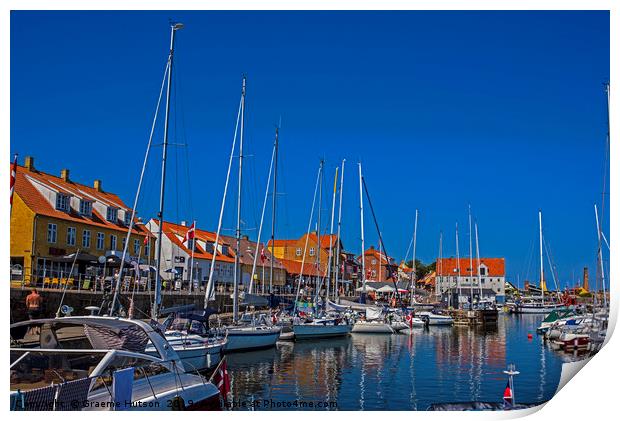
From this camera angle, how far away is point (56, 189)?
42656 mm

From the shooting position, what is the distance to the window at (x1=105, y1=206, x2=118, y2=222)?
4823 centimetres

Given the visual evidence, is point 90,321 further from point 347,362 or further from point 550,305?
point 550,305

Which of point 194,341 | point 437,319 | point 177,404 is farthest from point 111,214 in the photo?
point 177,404

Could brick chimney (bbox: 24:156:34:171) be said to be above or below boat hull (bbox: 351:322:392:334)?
above

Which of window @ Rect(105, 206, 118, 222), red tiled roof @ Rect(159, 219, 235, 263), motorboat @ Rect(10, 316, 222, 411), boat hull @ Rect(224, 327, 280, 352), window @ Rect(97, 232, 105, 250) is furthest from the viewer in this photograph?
red tiled roof @ Rect(159, 219, 235, 263)

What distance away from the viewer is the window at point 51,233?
130ft

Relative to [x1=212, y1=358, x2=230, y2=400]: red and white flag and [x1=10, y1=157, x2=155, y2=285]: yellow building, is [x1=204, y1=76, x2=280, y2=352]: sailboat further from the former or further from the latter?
[x1=212, y1=358, x2=230, y2=400]: red and white flag

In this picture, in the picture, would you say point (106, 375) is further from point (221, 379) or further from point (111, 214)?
point (111, 214)

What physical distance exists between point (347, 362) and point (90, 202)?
935 inches

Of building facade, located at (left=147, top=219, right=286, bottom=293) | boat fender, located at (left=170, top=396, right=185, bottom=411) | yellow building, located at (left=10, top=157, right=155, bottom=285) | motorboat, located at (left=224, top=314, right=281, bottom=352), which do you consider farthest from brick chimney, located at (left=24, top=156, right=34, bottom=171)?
boat fender, located at (left=170, top=396, right=185, bottom=411)

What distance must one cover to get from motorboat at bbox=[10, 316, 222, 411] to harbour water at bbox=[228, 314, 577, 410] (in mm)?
3745

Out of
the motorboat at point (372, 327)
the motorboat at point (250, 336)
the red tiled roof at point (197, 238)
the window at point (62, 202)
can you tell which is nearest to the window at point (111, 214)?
the window at point (62, 202)

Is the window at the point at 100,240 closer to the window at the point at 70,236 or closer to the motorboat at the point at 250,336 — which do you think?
the window at the point at 70,236
